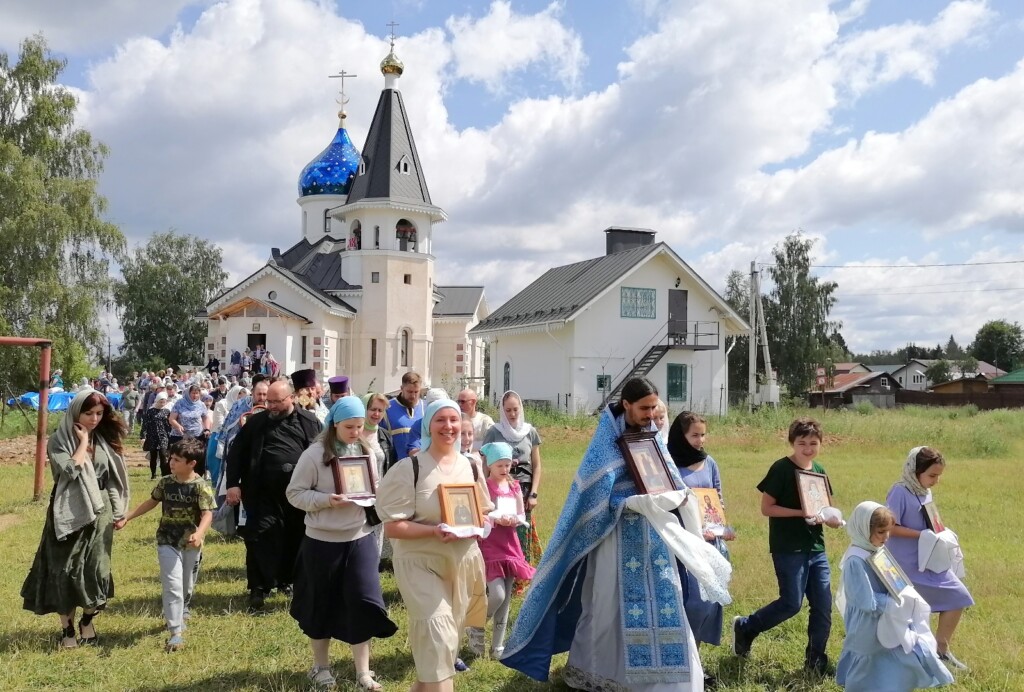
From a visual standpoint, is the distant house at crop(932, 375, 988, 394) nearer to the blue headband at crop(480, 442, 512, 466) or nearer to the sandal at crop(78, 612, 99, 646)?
the blue headband at crop(480, 442, 512, 466)

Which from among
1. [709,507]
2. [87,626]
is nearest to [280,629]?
[87,626]

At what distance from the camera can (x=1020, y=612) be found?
305 inches

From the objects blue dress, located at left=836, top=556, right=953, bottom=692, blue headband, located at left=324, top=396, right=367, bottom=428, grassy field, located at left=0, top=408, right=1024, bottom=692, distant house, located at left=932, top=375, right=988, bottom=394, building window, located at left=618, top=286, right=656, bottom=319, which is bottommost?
grassy field, located at left=0, top=408, right=1024, bottom=692

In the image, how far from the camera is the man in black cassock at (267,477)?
7.70m

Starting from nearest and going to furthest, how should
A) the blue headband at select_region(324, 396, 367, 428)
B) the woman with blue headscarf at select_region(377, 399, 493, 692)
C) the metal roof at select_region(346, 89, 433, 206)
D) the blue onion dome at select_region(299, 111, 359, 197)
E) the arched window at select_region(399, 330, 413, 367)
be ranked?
the woman with blue headscarf at select_region(377, 399, 493, 692) < the blue headband at select_region(324, 396, 367, 428) < the metal roof at select_region(346, 89, 433, 206) < the arched window at select_region(399, 330, 413, 367) < the blue onion dome at select_region(299, 111, 359, 197)

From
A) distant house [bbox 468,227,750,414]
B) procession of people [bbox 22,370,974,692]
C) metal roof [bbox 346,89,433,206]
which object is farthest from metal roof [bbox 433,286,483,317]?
procession of people [bbox 22,370,974,692]

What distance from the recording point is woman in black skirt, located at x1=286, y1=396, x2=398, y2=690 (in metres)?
5.74

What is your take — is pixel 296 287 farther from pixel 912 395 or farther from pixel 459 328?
pixel 912 395

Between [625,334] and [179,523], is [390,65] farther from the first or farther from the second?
[179,523]

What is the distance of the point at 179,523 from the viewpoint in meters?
6.86

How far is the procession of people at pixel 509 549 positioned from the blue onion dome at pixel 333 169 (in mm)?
45093

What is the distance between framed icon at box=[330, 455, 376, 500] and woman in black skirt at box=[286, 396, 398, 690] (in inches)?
1.3

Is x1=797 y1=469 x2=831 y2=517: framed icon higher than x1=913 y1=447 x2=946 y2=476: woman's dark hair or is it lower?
lower

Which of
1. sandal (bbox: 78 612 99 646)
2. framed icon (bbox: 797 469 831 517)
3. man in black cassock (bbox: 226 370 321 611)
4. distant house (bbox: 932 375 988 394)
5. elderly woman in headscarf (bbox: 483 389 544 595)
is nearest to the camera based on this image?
framed icon (bbox: 797 469 831 517)
